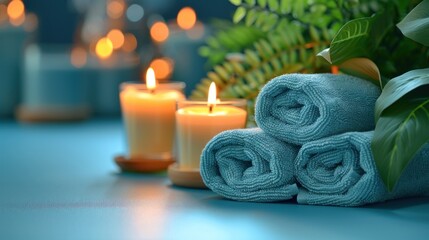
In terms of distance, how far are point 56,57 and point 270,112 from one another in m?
1.39

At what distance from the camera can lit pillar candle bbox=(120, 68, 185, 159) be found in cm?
140

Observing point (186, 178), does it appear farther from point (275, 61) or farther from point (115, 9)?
point (115, 9)

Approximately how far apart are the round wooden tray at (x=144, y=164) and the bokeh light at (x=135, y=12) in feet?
3.78

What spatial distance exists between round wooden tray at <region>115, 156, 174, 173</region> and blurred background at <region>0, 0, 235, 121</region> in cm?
78

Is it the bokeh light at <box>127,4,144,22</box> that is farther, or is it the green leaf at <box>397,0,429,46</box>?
the bokeh light at <box>127,4,144,22</box>

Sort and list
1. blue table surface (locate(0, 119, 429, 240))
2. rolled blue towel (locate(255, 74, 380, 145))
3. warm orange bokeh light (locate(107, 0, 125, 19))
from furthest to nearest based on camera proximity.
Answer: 1. warm orange bokeh light (locate(107, 0, 125, 19))
2. rolled blue towel (locate(255, 74, 380, 145))
3. blue table surface (locate(0, 119, 429, 240))

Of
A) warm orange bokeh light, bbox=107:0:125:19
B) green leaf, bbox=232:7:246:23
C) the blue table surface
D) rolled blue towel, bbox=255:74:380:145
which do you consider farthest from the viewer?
warm orange bokeh light, bbox=107:0:125:19

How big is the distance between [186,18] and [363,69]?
1.34 metres

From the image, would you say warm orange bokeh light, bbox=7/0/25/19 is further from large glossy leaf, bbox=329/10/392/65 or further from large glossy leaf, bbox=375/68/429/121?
large glossy leaf, bbox=375/68/429/121

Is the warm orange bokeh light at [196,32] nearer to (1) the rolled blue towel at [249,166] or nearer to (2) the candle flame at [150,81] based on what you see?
(2) the candle flame at [150,81]

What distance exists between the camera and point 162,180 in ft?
4.41

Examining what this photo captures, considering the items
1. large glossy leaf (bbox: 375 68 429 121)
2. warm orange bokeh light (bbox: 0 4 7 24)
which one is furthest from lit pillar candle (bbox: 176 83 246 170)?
warm orange bokeh light (bbox: 0 4 7 24)

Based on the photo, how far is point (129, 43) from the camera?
2.51 meters

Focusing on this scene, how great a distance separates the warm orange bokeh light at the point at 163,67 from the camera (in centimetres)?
238
